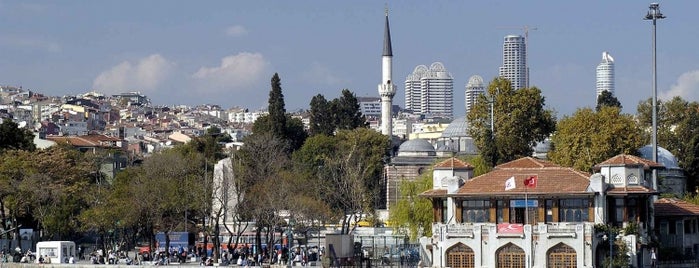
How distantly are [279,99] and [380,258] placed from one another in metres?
43.3

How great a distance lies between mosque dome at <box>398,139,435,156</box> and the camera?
10309 cm

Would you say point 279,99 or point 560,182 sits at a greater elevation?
point 279,99

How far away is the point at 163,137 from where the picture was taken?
17862 centimetres

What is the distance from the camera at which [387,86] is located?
128 m

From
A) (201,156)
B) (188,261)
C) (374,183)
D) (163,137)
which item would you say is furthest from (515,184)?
(163,137)

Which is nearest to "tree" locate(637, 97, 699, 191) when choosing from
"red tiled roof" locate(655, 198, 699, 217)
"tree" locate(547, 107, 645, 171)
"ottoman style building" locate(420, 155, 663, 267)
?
"tree" locate(547, 107, 645, 171)

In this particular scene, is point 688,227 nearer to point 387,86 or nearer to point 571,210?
point 571,210

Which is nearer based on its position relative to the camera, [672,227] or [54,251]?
[672,227]

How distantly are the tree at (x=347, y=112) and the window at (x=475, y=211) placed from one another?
194 feet

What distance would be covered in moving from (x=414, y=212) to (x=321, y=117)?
5094 centimetres

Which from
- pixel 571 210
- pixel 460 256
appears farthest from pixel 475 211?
pixel 571 210

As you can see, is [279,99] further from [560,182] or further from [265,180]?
[560,182]

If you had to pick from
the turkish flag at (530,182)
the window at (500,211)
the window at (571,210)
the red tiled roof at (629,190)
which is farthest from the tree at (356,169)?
the red tiled roof at (629,190)

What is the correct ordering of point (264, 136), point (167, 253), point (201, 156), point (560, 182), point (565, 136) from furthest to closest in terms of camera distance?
point (264, 136), point (201, 156), point (565, 136), point (167, 253), point (560, 182)
